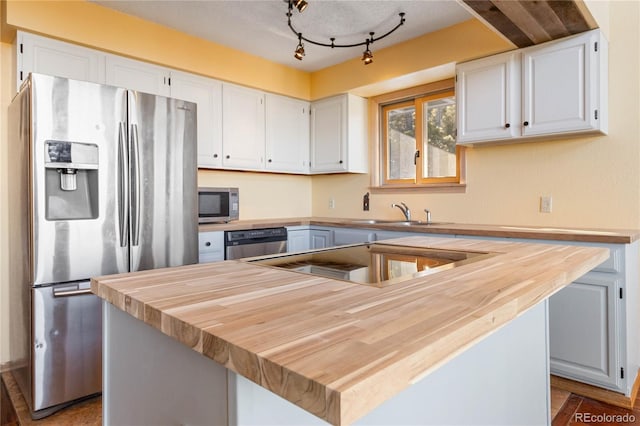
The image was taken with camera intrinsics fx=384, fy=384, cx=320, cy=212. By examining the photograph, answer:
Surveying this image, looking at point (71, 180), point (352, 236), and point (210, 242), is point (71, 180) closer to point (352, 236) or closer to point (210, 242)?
point (210, 242)

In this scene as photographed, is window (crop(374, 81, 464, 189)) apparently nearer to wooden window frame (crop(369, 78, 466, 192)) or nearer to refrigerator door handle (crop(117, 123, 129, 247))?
wooden window frame (crop(369, 78, 466, 192))

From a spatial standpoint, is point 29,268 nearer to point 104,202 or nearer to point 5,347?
point 104,202

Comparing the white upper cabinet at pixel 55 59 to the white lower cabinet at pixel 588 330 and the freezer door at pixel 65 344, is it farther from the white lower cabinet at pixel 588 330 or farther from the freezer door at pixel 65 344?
the white lower cabinet at pixel 588 330

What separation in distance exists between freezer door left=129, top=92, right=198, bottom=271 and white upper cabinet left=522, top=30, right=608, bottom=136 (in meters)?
2.22

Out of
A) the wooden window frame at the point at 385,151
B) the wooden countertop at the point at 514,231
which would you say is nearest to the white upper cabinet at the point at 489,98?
the wooden window frame at the point at 385,151

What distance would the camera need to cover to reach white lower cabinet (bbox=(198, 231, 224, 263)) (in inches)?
109

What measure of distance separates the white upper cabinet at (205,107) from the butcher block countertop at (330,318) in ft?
7.31

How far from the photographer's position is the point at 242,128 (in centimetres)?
343

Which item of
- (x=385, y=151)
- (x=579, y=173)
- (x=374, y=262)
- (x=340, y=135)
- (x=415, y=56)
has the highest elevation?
(x=415, y=56)

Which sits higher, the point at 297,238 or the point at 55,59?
the point at 55,59

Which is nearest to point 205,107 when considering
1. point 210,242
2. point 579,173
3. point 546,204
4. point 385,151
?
point 210,242

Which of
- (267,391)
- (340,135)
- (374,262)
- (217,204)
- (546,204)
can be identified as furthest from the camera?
(340,135)

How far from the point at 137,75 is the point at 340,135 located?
70.6 inches

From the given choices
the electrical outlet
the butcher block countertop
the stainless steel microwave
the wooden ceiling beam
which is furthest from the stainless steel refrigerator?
the electrical outlet
